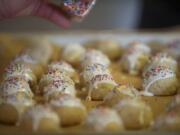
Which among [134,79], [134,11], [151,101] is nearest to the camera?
[151,101]

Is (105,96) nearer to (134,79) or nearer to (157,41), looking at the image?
(134,79)

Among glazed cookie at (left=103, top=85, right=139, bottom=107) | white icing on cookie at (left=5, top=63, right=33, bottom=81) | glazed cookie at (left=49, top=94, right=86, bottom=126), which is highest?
white icing on cookie at (left=5, top=63, right=33, bottom=81)

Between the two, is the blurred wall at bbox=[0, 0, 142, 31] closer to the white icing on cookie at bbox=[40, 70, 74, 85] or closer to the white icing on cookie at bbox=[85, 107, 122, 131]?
the white icing on cookie at bbox=[40, 70, 74, 85]

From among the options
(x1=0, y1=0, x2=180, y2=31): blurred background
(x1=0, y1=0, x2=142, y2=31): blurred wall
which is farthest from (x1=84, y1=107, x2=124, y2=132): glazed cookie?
(x1=0, y1=0, x2=142, y2=31): blurred wall

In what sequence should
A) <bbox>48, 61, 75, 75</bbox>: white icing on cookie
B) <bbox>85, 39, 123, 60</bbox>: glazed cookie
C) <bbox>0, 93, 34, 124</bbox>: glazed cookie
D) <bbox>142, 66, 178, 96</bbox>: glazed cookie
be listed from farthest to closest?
<bbox>85, 39, 123, 60</bbox>: glazed cookie
<bbox>48, 61, 75, 75</bbox>: white icing on cookie
<bbox>142, 66, 178, 96</bbox>: glazed cookie
<bbox>0, 93, 34, 124</bbox>: glazed cookie

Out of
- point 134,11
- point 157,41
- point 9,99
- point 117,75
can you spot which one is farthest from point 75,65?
point 134,11
